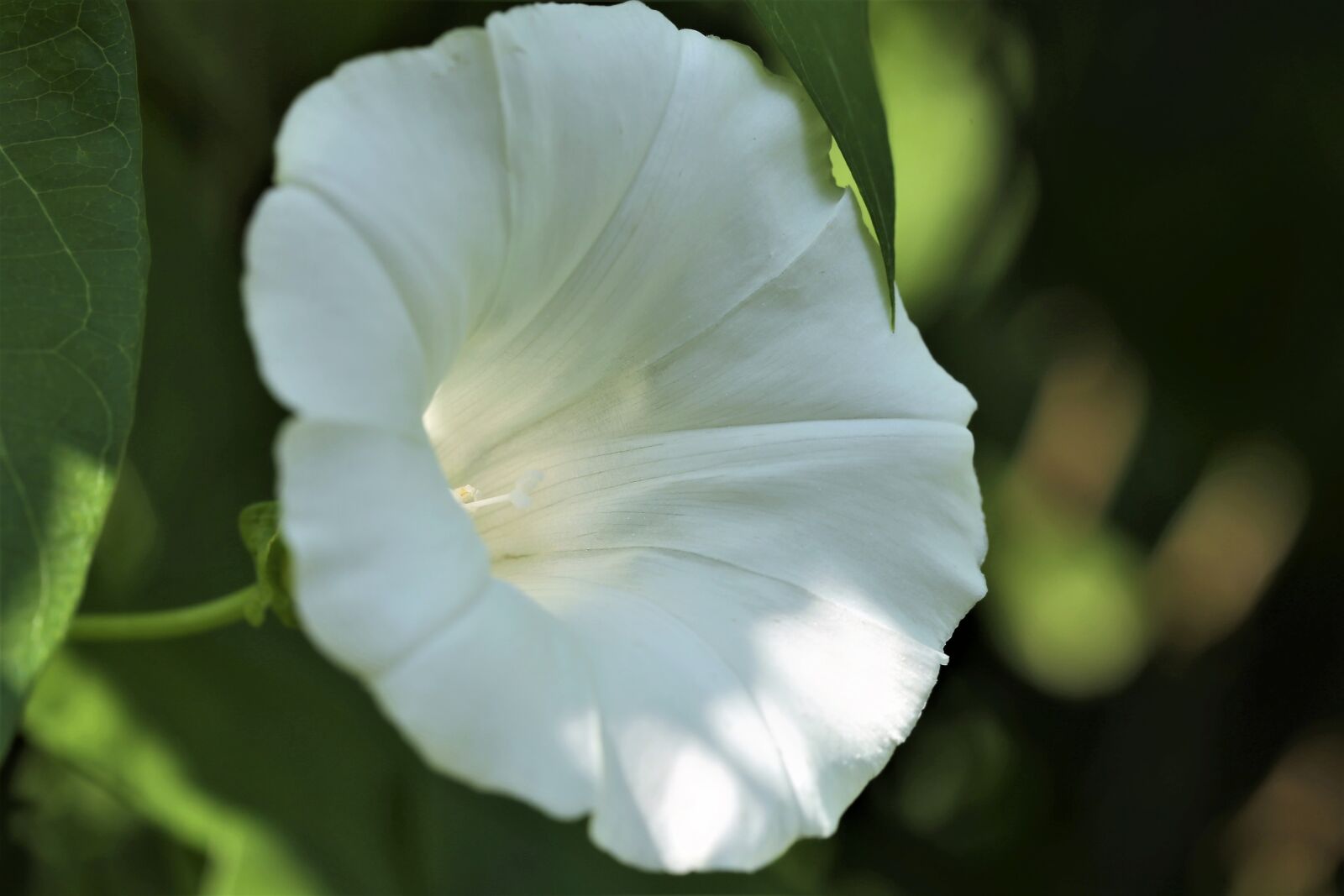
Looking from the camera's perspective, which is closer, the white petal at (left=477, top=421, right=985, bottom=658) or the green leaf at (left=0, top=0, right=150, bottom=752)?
the green leaf at (left=0, top=0, right=150, bottom=752)

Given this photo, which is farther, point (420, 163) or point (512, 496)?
point (512, 496)

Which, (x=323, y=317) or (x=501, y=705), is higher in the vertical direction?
(x=323, y=317)

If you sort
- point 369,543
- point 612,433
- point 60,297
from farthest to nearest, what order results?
1. point 612,433
2. point 60,297
3. point 369,543

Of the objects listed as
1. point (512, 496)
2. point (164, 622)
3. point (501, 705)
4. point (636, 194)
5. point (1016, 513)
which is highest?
point (636, 194)

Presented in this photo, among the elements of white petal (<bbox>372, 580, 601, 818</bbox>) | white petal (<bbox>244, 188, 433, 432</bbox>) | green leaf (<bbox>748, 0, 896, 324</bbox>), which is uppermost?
green leaf (<bbox>748, 0, 896, 324</bbox>)

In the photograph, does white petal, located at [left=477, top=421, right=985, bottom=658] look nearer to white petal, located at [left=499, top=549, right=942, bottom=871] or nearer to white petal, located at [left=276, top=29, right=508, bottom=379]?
white petal, located at [left=499, top=549, right=942, bottom=871]

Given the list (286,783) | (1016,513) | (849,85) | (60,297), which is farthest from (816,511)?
(1016,513)

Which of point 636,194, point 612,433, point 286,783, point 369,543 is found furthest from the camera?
point 286,783

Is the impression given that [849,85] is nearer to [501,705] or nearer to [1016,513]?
[501,705]

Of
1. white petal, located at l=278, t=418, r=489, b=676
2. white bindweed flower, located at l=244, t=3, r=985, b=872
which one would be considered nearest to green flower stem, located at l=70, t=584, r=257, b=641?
white bindweed flower, located at l=244, t=3, r=985, b=872
